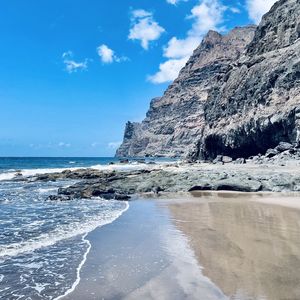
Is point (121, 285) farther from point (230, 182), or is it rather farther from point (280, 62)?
point (280, 62)

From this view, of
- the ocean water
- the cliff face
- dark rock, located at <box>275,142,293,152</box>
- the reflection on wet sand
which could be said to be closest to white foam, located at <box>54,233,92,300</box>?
the ocean water

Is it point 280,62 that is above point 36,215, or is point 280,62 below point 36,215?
above

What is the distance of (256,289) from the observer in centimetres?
748

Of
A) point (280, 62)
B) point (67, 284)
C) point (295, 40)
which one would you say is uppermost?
point (295, 40)

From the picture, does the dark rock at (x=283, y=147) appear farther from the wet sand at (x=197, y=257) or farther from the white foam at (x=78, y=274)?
the white foam at (x=78, y=274)

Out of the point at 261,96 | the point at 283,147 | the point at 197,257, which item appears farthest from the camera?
the point at 261,96

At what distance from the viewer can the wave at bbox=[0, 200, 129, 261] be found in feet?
37.7

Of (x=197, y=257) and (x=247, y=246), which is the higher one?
(x=247, y=246)

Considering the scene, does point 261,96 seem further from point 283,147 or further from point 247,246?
point 247,246

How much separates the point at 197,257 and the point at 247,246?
5.92 ft

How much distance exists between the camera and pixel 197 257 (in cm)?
1017

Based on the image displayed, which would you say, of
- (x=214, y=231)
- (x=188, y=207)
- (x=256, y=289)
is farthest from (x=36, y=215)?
(x=256, y=289)

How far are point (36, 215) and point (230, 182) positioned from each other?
14.6 meters

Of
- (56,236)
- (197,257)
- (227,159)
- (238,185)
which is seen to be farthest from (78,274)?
(227,159)
